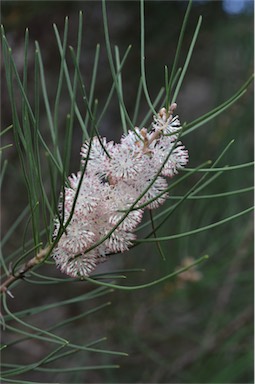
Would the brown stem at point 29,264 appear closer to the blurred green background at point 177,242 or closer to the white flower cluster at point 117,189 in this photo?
the white flower cluster at point 117,189

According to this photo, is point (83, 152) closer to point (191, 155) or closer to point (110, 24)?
point (191, 155)

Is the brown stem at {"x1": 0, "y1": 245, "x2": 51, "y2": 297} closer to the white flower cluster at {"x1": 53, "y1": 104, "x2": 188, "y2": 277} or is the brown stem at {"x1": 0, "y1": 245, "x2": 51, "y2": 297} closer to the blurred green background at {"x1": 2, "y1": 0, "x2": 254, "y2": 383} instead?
the white flower cluster at {"x1": 53, "y1": 104, "x2": 188, "y2": 277}

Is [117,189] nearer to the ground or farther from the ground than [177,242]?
nearer to the ground

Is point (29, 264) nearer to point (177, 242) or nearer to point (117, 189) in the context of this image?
point (117, 189)

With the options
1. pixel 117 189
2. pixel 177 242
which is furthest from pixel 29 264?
pixel 177 242

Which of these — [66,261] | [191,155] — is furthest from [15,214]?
[66,261]
